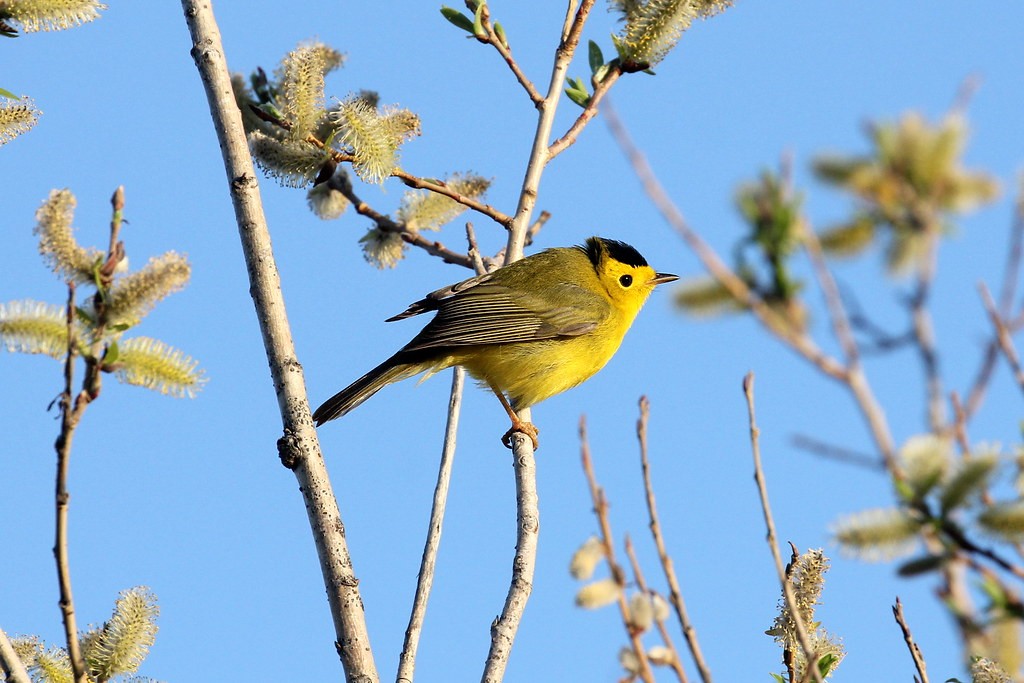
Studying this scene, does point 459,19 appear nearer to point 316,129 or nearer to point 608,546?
point 316,129

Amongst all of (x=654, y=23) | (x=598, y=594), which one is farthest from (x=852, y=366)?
(x=654, y=23)

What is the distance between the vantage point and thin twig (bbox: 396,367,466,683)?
166 inches

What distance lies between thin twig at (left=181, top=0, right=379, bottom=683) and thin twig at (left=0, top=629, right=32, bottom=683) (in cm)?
103

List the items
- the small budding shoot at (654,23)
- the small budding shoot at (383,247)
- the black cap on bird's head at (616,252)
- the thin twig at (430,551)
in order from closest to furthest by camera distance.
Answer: the thin twig at (430,551)
the small budding shoot at (654,23)
the small budding shoot at (383,247)
the black cap on bird's head at (616,252)

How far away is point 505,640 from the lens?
4.12 m

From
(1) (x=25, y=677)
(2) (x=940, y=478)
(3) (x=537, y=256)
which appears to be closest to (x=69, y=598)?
(1) (x=25, y=677)

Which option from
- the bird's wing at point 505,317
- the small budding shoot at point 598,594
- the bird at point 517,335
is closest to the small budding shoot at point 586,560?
the small budding shoot at point 598,594

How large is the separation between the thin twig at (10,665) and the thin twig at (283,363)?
3.38 ft

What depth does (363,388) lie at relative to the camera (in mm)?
6789

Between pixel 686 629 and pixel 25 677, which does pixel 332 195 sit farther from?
pixel 686 629

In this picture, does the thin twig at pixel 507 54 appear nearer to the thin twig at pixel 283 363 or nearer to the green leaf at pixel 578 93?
the green leaf at pixel 578 93

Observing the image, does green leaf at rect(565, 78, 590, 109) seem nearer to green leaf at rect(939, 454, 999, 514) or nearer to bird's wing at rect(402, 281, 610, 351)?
bird's wing at rect(402, 281, 610, 351)

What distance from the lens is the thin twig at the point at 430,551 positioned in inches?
166

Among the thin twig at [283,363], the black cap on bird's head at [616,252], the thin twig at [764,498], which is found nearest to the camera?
the thin twig at [764,498]
